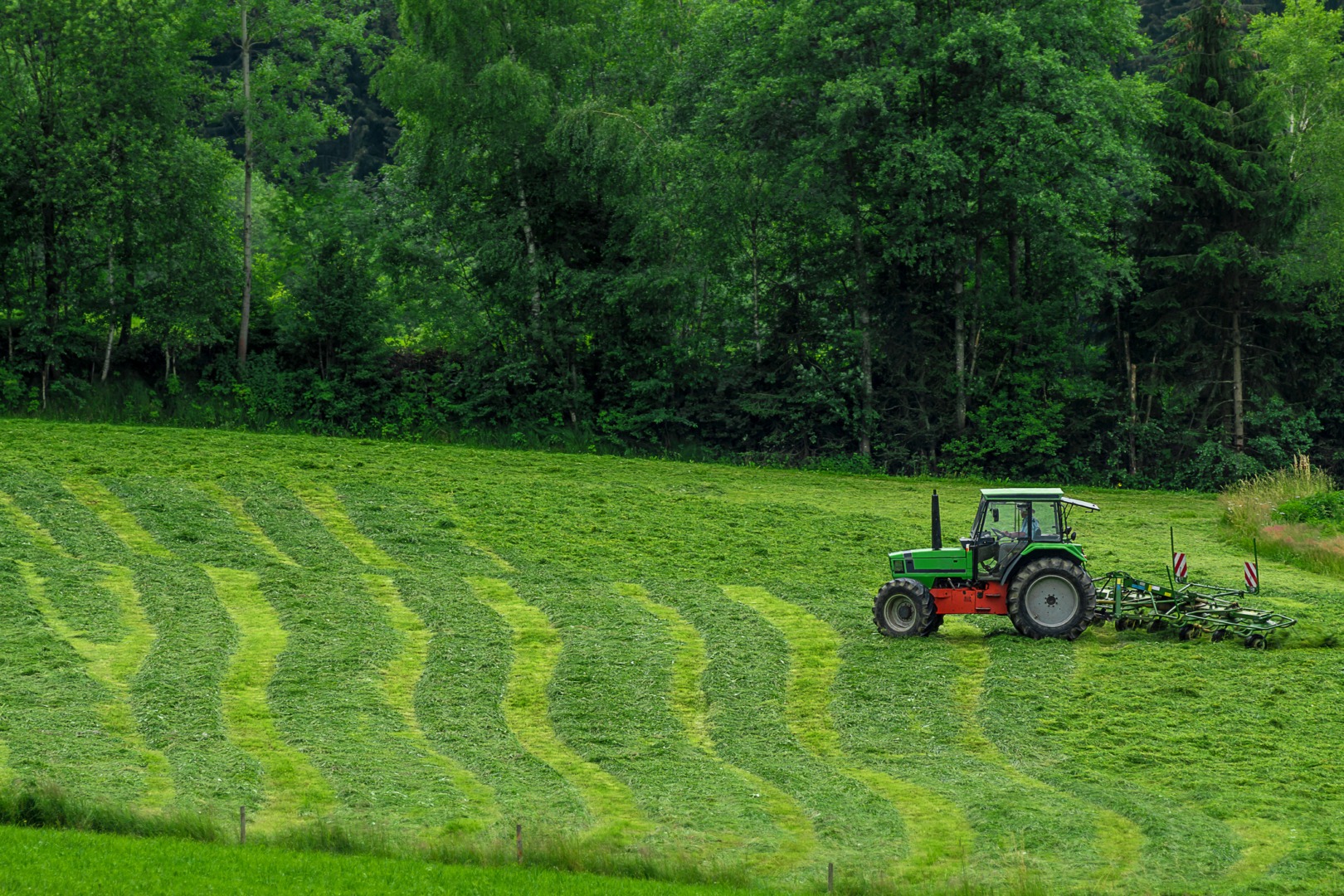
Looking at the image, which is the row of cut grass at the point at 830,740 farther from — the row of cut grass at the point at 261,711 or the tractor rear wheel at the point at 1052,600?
the row of cut grass at the point at 261,711

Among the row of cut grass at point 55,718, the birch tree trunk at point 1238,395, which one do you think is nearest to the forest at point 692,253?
the birch tree trunk at point 1238,395

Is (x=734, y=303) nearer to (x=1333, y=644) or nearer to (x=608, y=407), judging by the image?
(x=608, y=407)

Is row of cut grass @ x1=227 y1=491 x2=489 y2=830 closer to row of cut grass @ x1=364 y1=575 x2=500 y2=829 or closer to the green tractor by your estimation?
row of cut grass @ x1=364 y1=575 x2=500 y2=829

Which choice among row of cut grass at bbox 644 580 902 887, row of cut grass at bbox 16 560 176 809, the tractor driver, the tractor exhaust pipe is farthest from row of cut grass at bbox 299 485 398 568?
the tractor driver

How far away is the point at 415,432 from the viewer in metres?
40.4

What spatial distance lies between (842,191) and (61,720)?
27.1 metres

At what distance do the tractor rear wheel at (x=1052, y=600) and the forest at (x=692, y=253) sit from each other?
19533 mm

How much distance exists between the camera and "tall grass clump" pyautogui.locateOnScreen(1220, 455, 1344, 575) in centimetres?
2733

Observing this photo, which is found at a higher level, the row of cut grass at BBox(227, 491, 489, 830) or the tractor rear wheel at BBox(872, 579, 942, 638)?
the tractor rear wheel at BBox(872, 579, 942, 638)

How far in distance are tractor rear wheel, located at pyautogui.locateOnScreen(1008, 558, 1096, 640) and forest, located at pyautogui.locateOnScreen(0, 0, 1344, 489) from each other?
A: 769 inches

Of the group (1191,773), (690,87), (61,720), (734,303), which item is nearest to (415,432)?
(734,303)

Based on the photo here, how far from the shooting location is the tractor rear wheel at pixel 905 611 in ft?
65.7

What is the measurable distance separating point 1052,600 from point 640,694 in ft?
20.2

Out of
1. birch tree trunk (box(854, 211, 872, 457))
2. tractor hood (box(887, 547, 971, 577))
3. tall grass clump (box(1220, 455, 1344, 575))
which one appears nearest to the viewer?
tractor hood (box(887, 547, 971, 577))
